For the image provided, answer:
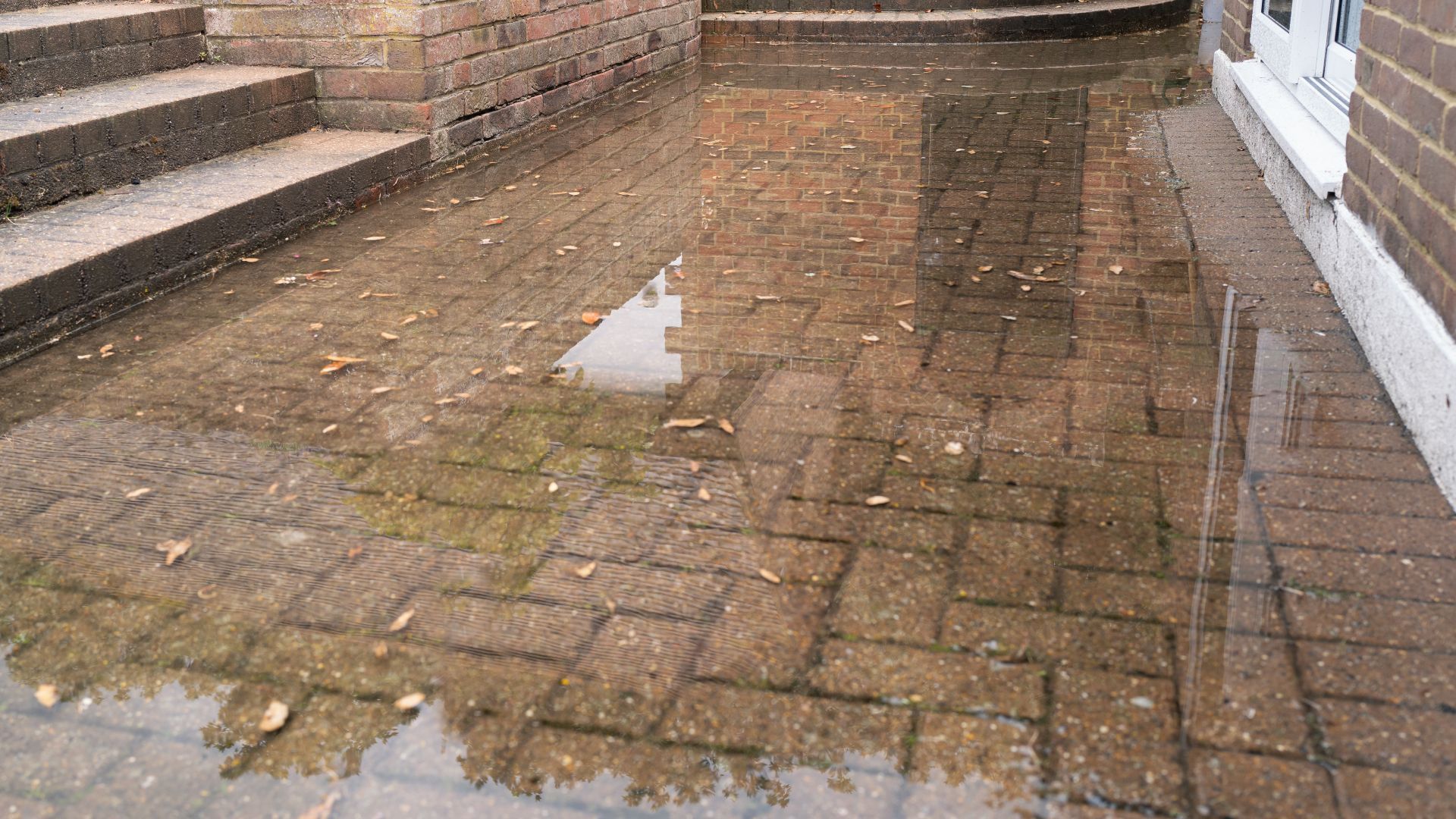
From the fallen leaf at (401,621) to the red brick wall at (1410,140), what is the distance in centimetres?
268

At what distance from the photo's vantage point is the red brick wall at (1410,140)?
3.40m

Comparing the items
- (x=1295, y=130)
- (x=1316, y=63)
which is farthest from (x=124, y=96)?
(x=1316, y=63)

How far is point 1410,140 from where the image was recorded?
12.4 ft

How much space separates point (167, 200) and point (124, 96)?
1.11 m

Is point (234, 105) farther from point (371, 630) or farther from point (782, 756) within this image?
point (782, 756)

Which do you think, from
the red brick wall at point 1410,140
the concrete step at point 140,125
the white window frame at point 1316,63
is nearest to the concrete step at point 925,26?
the white window frame at point 1316,63

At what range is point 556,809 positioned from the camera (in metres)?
2.16

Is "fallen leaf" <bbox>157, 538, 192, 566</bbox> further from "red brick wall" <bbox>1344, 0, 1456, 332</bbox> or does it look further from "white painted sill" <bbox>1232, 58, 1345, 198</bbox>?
"white painted sill" <bbox>1232, 58, 1345, 198</bbox>

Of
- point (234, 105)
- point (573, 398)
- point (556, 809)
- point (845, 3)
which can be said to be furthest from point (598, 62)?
point (556, 809)

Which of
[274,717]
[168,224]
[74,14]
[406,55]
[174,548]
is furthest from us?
[406,55]

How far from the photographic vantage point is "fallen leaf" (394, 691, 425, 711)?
243cm

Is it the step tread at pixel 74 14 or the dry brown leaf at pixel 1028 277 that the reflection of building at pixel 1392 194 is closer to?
the dry brown leaf at pixel 1028 277

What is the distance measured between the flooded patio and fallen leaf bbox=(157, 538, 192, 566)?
0.07ft

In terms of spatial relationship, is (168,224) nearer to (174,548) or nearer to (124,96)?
(124,96)
